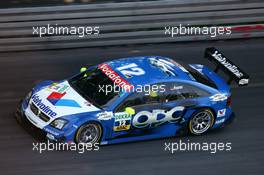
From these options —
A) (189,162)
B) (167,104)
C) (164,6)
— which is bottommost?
(189,162)

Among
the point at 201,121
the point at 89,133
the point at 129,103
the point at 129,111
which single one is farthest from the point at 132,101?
the point at 201,121

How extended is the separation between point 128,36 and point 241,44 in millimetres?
2996

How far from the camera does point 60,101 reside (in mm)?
11430

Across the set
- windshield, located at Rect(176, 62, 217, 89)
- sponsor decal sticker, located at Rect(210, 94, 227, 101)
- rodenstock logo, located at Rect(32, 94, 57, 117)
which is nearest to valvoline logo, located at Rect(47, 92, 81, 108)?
rodenstock logo, located at Rect(32, 94, 57, 117)

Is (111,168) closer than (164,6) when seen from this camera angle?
Yes

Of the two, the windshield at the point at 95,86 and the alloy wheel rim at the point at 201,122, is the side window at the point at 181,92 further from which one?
the windshield at the point at 95,86

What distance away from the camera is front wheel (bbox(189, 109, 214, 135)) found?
475 inches

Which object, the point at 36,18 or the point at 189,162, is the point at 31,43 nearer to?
the point at 36,18

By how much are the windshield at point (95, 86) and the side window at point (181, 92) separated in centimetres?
102

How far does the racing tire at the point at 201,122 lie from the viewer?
1206 cm

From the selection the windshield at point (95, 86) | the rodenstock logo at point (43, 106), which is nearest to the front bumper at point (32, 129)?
the rodenstock logo at point (43, 106)

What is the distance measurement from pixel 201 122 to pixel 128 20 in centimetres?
452

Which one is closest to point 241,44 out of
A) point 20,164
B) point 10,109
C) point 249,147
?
point 249,147

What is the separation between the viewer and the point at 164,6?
52.3 ft
